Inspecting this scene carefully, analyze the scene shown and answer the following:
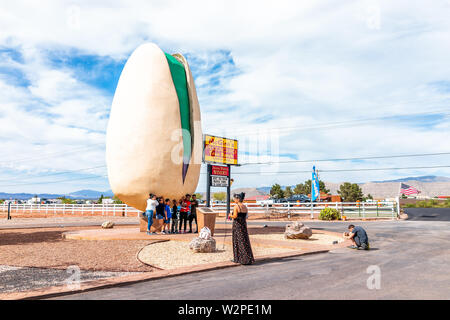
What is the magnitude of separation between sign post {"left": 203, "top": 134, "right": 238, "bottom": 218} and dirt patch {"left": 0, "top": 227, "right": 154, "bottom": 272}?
1696 centimetres

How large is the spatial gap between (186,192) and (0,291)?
8.68m

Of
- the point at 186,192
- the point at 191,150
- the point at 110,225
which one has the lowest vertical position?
the point at 110,225

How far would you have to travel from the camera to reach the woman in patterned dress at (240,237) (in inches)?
303

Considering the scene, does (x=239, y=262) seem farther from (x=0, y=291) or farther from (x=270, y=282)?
(x=0, y=291)

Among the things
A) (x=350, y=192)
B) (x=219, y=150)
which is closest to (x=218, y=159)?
(x=219, y=150)

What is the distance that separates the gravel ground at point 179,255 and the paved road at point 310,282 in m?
1.14

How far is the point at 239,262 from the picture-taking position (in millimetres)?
7758

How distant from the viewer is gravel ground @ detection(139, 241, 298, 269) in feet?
26.0

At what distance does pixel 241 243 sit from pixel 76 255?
441cm

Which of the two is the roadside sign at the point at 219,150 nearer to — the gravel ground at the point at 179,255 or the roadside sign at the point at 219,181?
the roadside sign at the point at 219,181

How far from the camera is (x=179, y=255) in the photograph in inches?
351

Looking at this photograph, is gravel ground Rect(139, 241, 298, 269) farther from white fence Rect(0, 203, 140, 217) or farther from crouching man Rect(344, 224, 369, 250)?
white fence Rect(0, 203, 140, 217)
